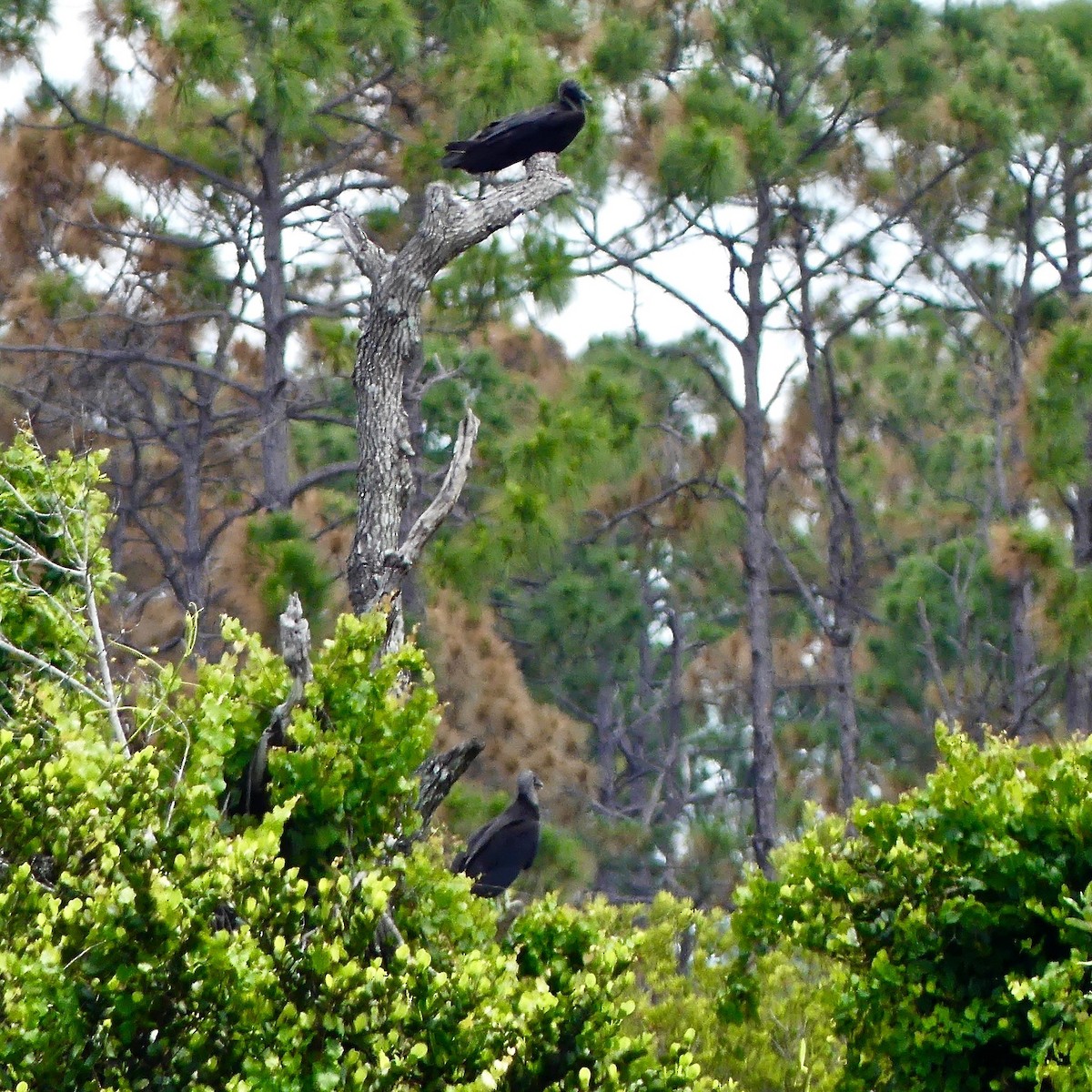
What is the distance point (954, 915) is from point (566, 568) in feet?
48.2

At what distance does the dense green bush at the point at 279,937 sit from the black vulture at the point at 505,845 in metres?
2.99

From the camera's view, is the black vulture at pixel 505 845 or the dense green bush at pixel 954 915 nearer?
the dense green bush at pixel 954 915

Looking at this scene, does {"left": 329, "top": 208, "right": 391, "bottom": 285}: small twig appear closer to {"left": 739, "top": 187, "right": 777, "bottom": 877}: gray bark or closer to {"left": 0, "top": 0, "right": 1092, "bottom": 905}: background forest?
{"left": 0, "top": 0, "right": 1092, "bottom": 905}: background forest

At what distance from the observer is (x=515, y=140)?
6.76 m

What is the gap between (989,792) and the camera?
461cm

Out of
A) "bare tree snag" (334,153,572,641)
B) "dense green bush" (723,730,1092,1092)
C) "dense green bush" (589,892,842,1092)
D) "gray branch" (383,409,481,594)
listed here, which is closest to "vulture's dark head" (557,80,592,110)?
"bare tree snag" (334,153,572,641)

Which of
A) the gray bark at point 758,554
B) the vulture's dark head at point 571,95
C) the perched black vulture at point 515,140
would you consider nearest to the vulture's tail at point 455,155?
the perched black vulture at point 515,140

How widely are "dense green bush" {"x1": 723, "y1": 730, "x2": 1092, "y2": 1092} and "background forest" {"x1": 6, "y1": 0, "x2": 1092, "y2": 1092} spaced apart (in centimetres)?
1

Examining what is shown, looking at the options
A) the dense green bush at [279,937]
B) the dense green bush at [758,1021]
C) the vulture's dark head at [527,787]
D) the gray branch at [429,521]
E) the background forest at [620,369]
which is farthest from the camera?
the background forest at [620,369]

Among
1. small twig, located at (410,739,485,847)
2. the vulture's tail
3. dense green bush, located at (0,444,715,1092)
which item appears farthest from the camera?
the vulture's tail

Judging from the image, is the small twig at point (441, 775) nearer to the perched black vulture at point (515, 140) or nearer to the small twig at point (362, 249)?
the small twig at point (362, 249)

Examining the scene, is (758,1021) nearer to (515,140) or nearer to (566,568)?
(515,140)

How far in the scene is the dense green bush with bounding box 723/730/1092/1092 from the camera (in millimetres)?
4414

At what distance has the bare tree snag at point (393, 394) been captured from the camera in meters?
5.38
